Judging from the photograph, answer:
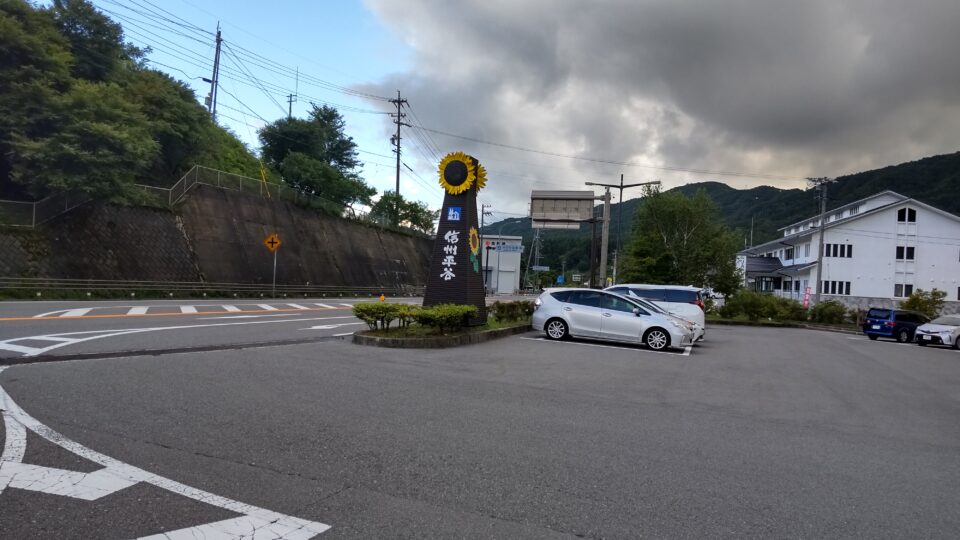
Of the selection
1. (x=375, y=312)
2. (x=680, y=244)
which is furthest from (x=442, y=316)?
(x=680, y=244)

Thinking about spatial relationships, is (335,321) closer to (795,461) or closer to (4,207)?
(795,461)

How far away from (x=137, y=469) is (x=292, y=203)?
41.1m

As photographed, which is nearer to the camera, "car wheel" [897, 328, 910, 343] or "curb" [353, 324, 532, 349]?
"curb" [353, 324, 532, 349]

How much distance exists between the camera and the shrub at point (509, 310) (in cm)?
1838

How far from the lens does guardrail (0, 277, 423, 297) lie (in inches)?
902

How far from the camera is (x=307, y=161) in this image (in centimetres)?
4588

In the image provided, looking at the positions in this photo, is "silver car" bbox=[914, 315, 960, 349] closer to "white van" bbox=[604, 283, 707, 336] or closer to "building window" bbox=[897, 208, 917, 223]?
"white van" bbox=[604, 283, 707, 336]

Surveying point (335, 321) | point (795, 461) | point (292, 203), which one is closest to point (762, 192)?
point (292, 203)

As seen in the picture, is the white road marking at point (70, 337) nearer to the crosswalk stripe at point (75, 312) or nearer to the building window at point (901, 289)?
the crosswalk stripe at point (75, 312)

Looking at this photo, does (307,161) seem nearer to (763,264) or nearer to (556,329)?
(556,329)

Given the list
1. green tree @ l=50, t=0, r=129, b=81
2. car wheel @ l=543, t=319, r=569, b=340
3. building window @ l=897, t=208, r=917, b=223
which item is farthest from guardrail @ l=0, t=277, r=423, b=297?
building window @ l=897, t=208, r=917, b=223

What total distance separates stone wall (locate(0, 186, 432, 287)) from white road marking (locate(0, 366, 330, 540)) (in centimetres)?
2379

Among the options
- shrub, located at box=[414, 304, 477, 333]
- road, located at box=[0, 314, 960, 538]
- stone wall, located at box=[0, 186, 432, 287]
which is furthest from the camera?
stone wall, located at box=[0, 186, 432, 287]

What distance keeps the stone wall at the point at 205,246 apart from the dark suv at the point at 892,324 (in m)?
33.2
